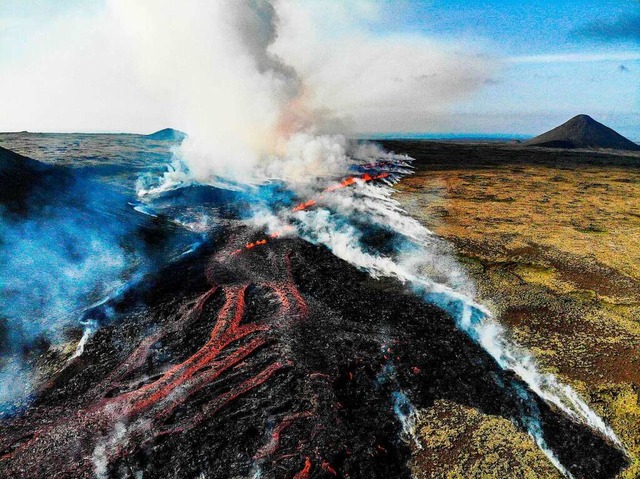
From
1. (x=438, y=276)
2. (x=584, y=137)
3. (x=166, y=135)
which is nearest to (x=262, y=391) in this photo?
(x=438, y=276)

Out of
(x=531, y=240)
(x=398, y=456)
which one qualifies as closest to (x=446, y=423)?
(x=398, y=456)

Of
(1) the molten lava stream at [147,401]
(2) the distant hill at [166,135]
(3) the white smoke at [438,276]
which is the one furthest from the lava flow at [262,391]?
(2) the distant hill at [166,135]

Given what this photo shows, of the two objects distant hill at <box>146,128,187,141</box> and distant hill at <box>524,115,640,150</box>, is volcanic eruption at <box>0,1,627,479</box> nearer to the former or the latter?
distant hill at <box>146,128,187,141</box>

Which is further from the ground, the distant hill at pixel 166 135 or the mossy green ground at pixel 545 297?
the distant hill at pixel 166 135

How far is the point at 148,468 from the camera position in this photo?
22.7 feet

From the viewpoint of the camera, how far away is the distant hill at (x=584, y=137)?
113000 millimetres

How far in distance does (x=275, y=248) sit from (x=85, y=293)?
23.2 feet

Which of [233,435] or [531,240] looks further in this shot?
[531,240]

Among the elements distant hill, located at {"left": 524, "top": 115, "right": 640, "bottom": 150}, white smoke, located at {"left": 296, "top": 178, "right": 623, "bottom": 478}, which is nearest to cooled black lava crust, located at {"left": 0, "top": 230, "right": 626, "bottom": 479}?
white smoke, located at {"left": 296, "top": 178, "right": 623, "bottom": 478}

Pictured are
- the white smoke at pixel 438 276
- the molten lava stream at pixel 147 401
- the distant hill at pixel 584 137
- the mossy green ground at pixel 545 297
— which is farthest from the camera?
the distant hill at pixel 584 137

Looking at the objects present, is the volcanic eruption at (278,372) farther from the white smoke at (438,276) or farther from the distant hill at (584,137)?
the distant hill at (584,137)

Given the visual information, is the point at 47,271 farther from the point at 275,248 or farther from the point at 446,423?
the point at 446,423

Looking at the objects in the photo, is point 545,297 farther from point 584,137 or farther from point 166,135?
point 584,137

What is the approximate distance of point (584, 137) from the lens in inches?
4660
